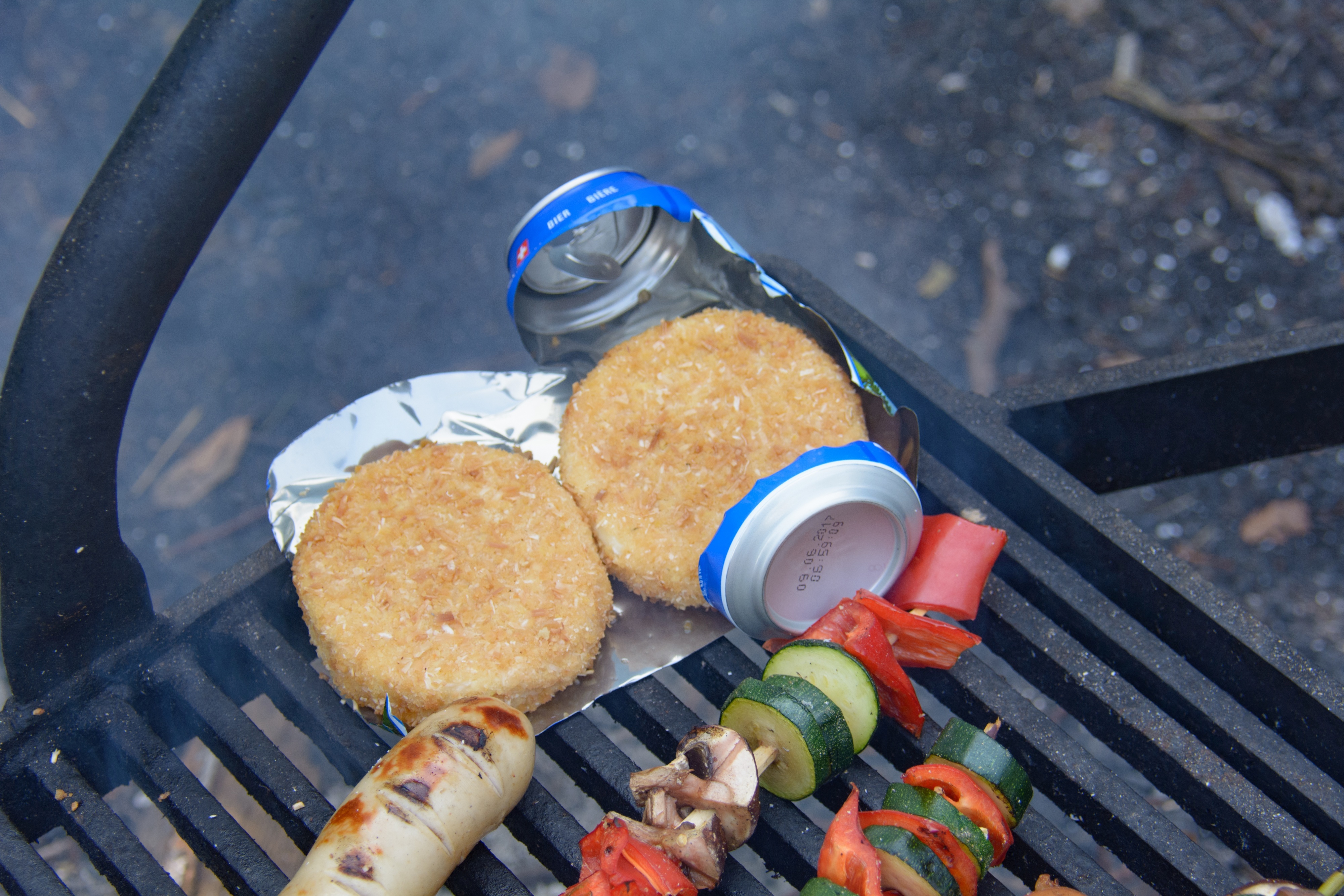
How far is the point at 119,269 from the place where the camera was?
1.59 m

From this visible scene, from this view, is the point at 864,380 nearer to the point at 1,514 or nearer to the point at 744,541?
the point at 744,541

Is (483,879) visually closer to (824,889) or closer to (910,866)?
(824,889)

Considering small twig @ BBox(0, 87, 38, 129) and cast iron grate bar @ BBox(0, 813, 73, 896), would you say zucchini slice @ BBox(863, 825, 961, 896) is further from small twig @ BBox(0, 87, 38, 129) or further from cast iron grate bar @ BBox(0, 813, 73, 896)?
small twig @ BBox(0, 87, 38, 129)

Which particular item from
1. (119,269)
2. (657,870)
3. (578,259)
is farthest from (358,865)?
(578,259)

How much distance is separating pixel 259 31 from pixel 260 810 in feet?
7.53

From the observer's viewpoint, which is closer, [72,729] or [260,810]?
[72,729]

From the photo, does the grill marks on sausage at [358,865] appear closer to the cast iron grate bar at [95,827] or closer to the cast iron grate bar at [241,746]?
the cast iron grate bar at [241,746]

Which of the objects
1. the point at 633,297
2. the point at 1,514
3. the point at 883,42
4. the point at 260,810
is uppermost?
the point at 1,514

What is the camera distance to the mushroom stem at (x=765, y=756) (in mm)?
1812

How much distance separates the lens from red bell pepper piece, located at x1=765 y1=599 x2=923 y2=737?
6.44 ft

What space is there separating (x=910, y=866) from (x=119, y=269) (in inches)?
65.5

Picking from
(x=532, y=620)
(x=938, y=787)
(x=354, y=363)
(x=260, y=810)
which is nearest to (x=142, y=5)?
(x=354, y=363)

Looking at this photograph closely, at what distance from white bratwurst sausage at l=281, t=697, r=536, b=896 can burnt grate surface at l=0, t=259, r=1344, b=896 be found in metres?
0.19

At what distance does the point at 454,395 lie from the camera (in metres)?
2.62
